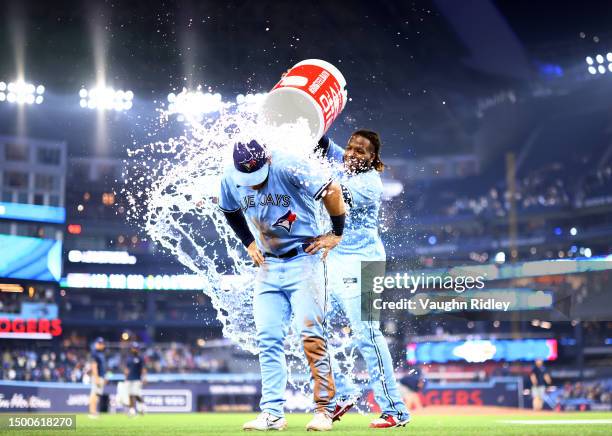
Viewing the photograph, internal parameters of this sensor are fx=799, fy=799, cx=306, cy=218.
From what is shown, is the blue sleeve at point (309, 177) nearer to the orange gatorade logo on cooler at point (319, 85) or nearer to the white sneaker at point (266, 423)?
the orange gatorade logo on cooler at point (319, 85)

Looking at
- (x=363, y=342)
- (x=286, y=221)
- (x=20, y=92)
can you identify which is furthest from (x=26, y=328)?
(x=286, y=221)

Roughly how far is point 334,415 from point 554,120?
4454cm

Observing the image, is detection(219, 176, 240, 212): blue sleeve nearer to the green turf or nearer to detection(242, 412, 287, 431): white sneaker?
detection(242, 412, 287, 431): white sneaker

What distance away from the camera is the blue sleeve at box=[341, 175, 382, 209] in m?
6.56

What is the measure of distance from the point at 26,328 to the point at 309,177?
1337 inches

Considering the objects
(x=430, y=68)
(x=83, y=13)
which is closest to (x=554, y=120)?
(x=430, y=68)

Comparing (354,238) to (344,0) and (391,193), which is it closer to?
(344,0)

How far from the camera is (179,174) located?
7.82m

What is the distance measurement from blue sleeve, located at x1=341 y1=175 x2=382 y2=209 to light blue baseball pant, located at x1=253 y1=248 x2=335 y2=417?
2.80 feet

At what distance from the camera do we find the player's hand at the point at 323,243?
584cm

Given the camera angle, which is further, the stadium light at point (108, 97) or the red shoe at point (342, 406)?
the stadium light at point (108, 97)

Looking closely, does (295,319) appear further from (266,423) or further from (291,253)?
(266,423)

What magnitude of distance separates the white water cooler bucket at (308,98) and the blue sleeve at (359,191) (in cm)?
47
